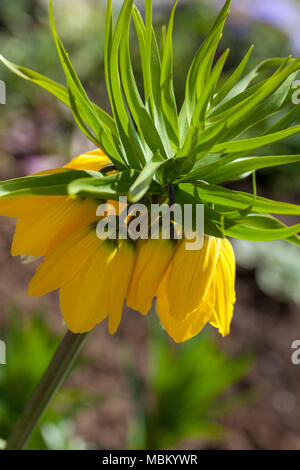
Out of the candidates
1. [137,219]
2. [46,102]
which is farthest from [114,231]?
[46,102]

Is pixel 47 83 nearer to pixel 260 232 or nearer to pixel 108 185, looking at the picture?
pixel 108 185

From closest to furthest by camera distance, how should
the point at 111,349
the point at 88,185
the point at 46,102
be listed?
1. the point at 88,185
2. the point at 111,349
3. the point at 46,102

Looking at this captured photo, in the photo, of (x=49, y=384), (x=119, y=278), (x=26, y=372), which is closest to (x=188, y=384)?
(x=26, y=372)

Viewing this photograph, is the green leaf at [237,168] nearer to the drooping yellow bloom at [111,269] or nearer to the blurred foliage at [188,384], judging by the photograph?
the drooping yellow bloom at [111,269]

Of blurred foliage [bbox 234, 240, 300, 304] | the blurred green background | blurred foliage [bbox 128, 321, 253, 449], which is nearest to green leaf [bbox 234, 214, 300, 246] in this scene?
the blurred green background

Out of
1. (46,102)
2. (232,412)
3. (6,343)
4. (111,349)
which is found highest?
(46,102)

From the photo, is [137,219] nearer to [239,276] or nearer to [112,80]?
[112,80]
